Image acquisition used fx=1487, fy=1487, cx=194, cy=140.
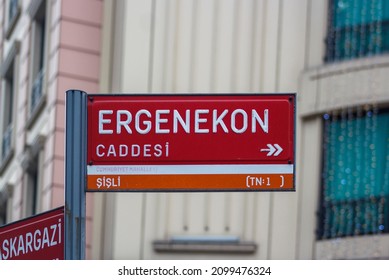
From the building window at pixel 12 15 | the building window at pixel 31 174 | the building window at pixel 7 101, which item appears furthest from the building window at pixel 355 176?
the building window at pixel 12 15

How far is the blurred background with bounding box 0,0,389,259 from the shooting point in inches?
744

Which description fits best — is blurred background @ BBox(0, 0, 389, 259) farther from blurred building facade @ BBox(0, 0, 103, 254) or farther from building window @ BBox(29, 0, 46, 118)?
building window @ BBox(29, 0, 46, 118)

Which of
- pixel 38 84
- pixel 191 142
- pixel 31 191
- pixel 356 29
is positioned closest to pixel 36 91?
pixel 38 84

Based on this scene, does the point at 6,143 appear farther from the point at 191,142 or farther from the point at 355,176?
the point at 191,142

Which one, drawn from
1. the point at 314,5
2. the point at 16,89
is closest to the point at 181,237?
the point at 314,5

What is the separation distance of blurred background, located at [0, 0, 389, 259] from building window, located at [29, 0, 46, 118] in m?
3.31

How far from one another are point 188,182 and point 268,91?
11.5m

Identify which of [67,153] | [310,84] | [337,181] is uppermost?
[310,84]

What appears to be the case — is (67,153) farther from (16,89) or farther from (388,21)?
(16,89)

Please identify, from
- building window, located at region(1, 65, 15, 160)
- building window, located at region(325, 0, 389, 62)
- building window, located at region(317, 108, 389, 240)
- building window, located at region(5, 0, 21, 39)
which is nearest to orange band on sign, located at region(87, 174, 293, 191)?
building window, located at region(317, 108, 389, 240)

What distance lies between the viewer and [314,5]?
1978cm

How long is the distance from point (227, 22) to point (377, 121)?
269 centimetres

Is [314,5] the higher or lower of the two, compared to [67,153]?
higher

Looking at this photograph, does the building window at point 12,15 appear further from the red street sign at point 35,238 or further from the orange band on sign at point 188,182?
the orange band on sign at point 188,182
